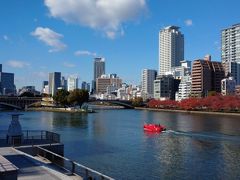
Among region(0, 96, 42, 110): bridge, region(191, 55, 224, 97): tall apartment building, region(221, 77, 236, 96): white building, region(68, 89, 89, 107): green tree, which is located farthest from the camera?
region(191, 55, 224, 97): tall apartment building

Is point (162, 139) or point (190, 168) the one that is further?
point (162, 139)

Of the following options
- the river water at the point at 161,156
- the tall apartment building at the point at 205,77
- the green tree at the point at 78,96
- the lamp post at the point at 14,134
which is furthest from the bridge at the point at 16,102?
the lamp post at the point at 14,134

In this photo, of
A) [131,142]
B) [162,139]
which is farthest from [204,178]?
[162,139]

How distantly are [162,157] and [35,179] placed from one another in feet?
60.9

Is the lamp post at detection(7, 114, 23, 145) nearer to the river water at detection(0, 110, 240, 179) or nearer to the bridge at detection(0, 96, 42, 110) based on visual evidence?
the river water at detection(0, 110, 240, 179)

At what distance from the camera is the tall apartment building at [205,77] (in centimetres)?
17512

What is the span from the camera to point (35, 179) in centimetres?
1698

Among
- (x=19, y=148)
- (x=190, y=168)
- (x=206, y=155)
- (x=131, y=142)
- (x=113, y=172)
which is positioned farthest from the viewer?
(x=131, y=142)

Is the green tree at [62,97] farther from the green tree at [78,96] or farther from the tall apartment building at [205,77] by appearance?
the tall apartment building at [205,77]

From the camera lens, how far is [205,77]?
176000 mm

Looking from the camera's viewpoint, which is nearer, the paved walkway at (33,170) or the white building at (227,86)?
the paved walkway at (33,170)

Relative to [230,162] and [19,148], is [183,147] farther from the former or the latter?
[19,148]

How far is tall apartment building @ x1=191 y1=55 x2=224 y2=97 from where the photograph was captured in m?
175

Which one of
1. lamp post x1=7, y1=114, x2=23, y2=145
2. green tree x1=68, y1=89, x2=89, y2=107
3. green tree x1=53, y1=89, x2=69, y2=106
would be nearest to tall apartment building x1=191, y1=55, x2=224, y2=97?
green tree x1=68, y1=89, x2=89, y2=107
